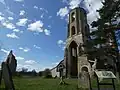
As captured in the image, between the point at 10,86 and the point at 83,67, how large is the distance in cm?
3189

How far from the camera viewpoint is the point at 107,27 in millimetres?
21328

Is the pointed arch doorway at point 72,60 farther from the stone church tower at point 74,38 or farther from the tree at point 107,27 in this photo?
the tree at point 107,27

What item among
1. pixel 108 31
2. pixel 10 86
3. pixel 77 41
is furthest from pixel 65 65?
pixel 10 86

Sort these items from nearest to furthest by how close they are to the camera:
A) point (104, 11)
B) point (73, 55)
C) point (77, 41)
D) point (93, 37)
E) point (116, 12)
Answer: point (116, 12) → point (104, 11) → point (93, 37) → point (77, 41) → point (73, 55)

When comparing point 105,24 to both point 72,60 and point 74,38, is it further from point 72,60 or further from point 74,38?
point 72,60

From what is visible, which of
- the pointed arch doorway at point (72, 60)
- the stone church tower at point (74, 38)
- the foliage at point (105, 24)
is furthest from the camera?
the pointed arch doorway at point (72, 60)

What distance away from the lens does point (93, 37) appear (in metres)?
25.2

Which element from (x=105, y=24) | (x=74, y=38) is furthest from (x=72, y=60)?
(x=105, y=24)

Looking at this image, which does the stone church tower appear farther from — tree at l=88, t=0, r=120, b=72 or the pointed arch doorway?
tree at l=88, t=0, r=120, b=72

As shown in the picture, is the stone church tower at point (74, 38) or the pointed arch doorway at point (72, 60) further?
the pointed arch doorway at point (72, 60)

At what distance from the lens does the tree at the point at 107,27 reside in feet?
65.4

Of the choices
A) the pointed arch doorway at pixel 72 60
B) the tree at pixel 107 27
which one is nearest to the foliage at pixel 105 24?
the tree at pixel 107 27

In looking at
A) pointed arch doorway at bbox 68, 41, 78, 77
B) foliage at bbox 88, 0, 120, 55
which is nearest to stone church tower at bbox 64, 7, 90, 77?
pointed arch doorway at bbox 68, 41, 78, 77

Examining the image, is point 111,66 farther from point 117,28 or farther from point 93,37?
point 117,28
